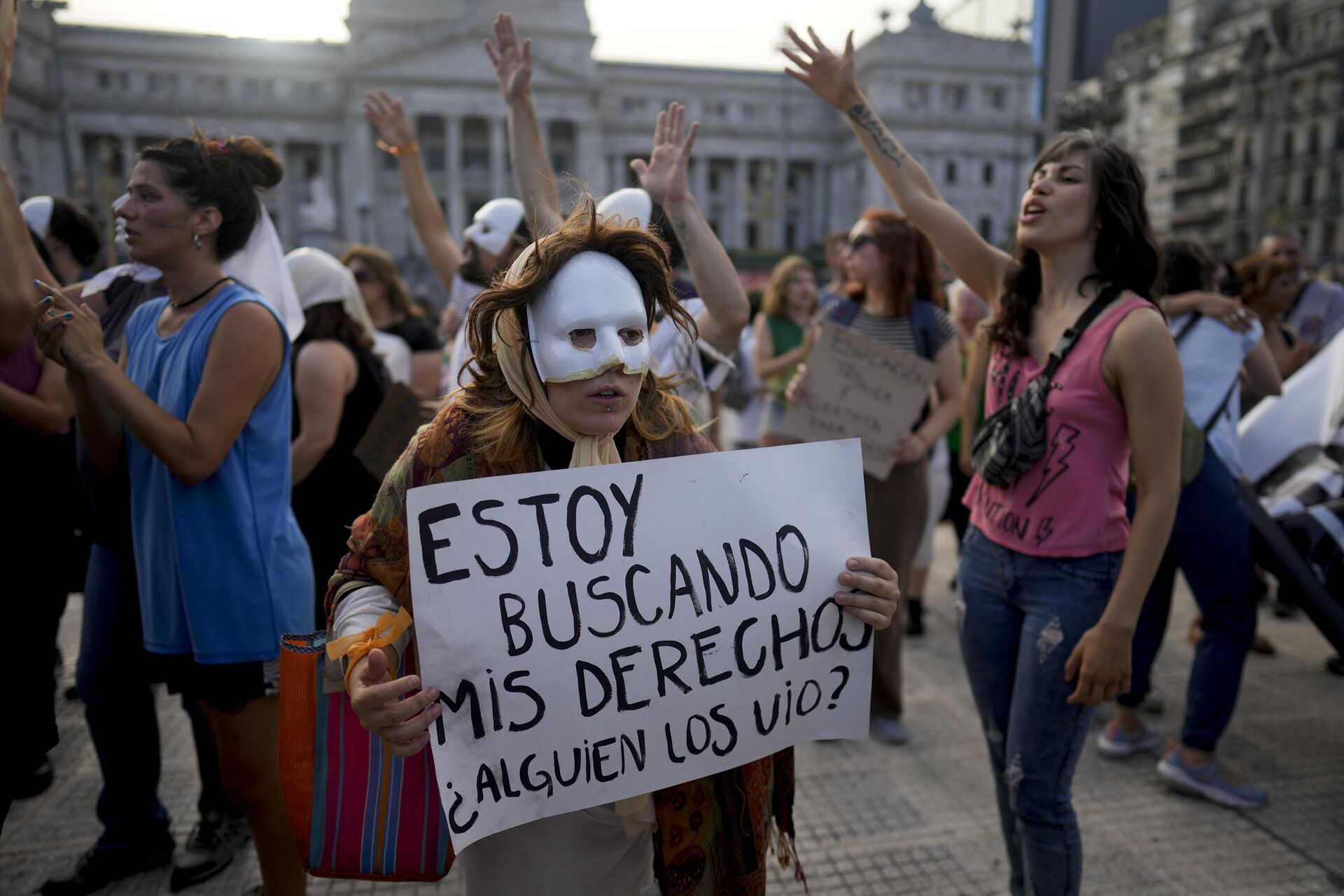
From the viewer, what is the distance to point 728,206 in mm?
67688

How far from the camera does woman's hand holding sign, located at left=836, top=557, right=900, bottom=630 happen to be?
162 cm

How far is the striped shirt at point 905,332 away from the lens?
387cm

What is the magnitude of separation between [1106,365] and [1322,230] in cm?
5557

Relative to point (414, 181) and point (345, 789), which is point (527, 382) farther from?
point (414, 181)

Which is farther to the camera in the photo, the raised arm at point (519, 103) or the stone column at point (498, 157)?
the stone column at point (498, 157)

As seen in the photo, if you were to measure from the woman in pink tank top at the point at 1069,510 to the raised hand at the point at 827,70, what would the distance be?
0.67 m

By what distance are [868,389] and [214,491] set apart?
8.46ft

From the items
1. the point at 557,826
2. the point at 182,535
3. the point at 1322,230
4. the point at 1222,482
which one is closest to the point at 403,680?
the point at 557,826

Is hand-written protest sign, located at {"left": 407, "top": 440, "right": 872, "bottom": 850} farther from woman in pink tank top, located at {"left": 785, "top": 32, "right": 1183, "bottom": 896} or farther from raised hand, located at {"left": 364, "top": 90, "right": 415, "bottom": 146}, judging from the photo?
raised hand, located at {"left": 364, "top": 90, "right": 415, "bottom": 146}

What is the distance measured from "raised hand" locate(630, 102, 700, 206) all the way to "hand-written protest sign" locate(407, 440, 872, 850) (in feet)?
4.50

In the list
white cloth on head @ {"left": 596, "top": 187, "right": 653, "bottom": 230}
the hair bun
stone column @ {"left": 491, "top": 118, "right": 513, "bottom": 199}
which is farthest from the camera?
stone column @ {"left": 491, "top": 118, "right": 513, "bottom": 199}

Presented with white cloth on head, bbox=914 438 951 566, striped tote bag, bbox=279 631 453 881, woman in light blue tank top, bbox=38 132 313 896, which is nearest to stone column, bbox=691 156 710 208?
white cloth on head, bbox=914 438 951 566

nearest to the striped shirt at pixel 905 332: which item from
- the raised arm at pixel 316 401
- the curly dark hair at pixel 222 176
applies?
the raised arm at pixel 316 401

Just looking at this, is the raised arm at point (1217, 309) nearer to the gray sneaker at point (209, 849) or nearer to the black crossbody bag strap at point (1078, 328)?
the black crossbody bag strap at point (1078, 328)
